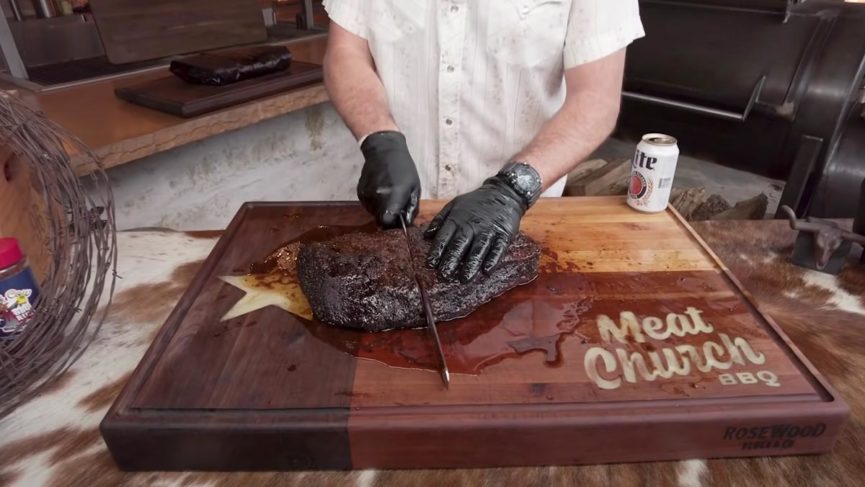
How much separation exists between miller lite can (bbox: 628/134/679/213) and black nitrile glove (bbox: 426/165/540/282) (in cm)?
53

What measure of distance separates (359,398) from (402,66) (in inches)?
51.7

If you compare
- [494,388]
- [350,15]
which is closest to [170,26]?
[350,15]

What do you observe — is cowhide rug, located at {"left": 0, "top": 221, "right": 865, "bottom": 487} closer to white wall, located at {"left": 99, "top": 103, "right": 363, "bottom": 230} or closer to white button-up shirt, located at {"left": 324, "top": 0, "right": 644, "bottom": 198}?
white button-up shirt, located at {"left": 324, "top": 0, "right": 644, "bottom": 198}

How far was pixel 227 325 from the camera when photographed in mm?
1339

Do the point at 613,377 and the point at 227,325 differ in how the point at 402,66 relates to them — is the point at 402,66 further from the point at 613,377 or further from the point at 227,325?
the point at 613,377

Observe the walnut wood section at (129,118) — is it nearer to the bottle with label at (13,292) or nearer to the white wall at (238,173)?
the white wall at (238,173)

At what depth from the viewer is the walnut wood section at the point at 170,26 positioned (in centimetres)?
303

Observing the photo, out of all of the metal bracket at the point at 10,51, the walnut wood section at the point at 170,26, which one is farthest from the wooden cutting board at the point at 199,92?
the metal bracket at the point at 10,51

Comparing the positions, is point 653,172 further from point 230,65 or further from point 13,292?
point 230,65

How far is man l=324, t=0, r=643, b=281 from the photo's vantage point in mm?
1544

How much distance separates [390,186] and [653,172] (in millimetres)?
840

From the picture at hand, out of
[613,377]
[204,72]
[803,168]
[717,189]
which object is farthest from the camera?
[717,189]

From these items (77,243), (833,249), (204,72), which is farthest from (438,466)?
(204,72)

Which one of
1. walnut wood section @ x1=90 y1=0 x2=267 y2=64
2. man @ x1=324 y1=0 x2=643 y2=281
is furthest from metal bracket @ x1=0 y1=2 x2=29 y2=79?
man @ x1=324 y1=0 x2=643 y2=281
